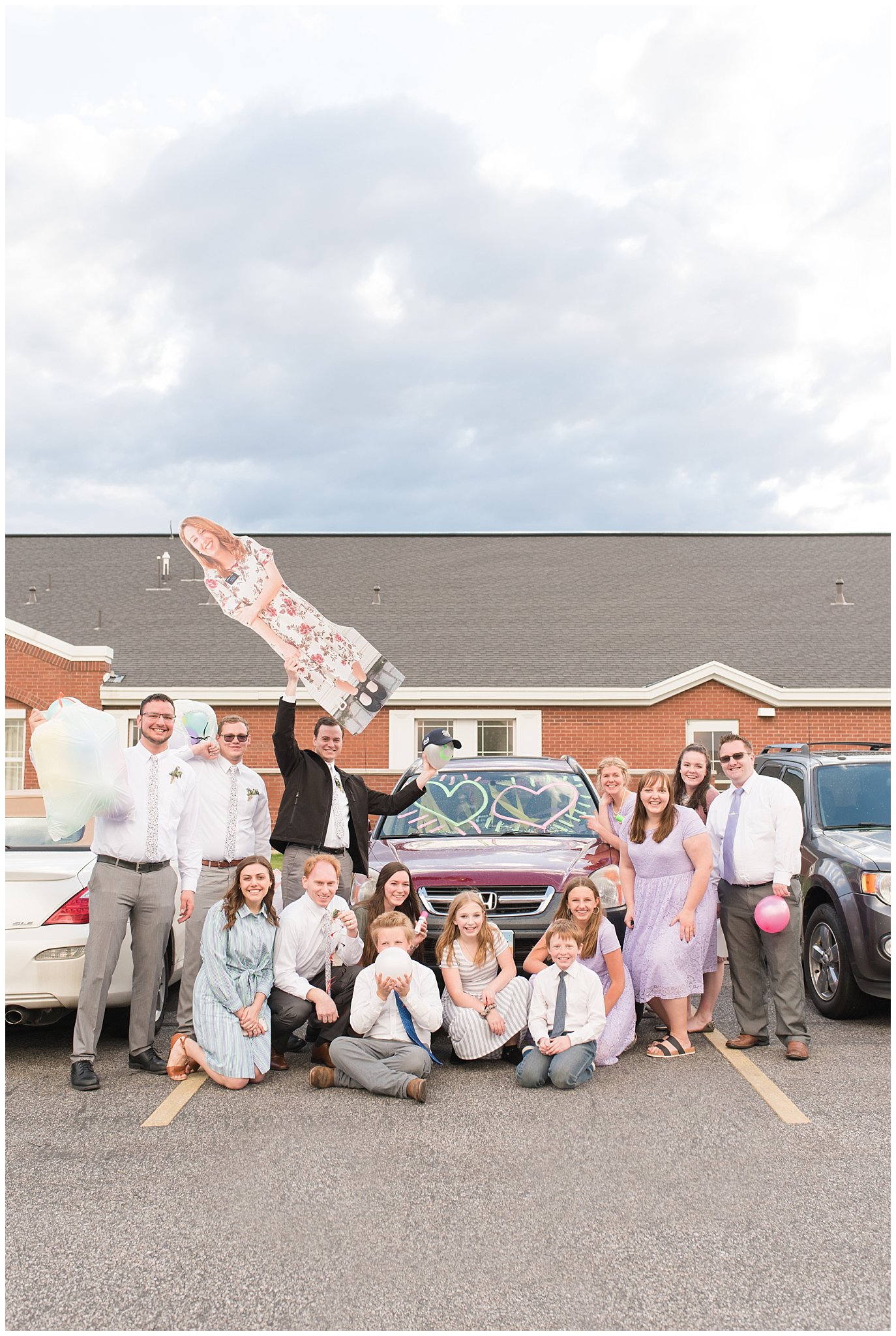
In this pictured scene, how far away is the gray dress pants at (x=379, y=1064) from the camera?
18.7 feet

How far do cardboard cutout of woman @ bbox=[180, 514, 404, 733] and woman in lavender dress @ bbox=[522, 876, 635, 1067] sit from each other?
2.94m

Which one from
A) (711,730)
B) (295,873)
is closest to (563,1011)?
(295,873)

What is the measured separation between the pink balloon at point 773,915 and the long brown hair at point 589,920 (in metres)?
0.95

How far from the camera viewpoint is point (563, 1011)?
601 centimetres

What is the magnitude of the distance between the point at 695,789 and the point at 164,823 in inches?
139

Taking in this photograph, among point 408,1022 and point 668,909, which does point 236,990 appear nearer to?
point 408,1022

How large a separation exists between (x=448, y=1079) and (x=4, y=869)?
2.86 m

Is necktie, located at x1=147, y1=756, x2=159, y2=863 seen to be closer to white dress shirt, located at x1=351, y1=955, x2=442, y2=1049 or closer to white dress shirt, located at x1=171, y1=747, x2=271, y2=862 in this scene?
white dress shirt, located at x1=171, y1=747, x2=271, y2=862

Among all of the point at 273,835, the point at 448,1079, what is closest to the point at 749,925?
the point at 448,1079

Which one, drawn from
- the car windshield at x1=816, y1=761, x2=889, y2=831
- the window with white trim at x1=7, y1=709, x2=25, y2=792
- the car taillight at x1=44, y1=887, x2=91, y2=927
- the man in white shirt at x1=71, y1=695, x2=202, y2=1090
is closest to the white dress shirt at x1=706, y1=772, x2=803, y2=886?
the car windshield at x1=816, y1=761, x2=889, y2=831

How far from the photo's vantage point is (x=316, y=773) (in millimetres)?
7012

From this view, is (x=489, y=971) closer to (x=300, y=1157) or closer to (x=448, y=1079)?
(x=448, y=1079)

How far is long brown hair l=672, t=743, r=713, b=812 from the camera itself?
7316mm

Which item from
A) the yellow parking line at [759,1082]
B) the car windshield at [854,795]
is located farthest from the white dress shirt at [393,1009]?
the car windshield at [854,795]
